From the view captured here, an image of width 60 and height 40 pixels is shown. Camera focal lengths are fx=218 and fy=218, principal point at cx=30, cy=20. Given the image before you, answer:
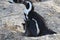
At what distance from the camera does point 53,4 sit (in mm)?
8062

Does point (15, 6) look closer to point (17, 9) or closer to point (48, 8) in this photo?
point (17, 9)

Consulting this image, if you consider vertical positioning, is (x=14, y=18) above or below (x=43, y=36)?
below

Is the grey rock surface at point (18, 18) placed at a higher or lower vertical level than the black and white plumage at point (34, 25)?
lower

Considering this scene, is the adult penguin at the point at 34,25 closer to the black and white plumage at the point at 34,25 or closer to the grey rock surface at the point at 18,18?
the black and white plumage at the point at 34,25

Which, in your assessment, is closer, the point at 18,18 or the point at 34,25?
the point at 34,25

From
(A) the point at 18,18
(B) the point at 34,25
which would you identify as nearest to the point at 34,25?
(B) the point at 34,25

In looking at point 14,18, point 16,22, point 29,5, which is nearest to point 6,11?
point 14,18

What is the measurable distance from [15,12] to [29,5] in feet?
8.35

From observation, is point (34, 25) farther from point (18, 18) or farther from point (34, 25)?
point (18, 18)

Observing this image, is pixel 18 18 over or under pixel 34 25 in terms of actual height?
under

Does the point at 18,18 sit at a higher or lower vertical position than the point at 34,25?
lower

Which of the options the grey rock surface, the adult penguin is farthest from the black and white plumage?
the grey rock surface

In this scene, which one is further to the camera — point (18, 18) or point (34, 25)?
point (18, 18)

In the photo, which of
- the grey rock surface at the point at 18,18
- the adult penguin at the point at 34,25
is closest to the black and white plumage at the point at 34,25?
the adult penguin at the point at 34,25
